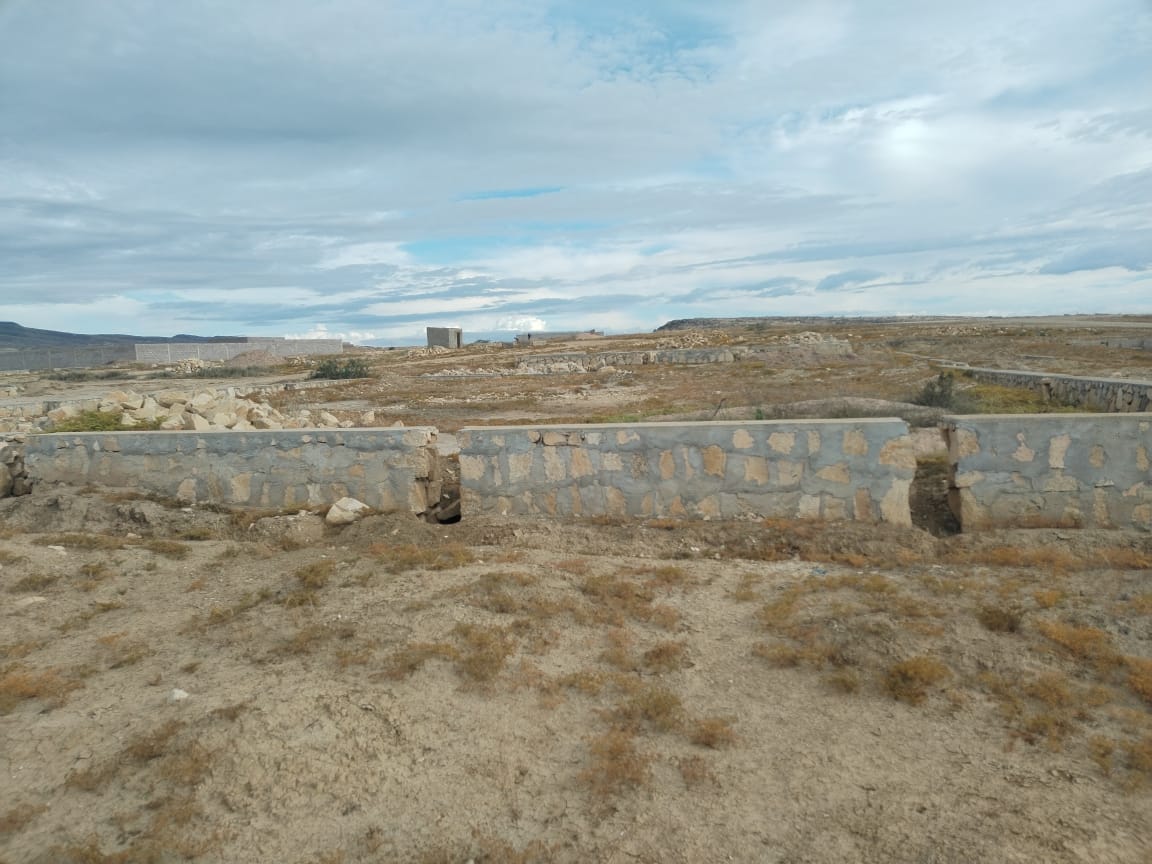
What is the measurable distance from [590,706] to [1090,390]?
37.3 ft

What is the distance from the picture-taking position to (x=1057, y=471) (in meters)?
6.03

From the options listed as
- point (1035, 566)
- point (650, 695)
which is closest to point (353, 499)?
point (650, 695)

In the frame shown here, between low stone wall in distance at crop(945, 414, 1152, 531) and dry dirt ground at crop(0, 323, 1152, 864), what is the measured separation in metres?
0.38

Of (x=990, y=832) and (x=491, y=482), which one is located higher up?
(x=491, y=482)

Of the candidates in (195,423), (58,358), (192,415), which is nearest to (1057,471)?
(195,423)

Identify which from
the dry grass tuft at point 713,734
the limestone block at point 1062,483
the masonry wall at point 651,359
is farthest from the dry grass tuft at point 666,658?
the masonry wall at point 651,359

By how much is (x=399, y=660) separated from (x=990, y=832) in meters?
2.79

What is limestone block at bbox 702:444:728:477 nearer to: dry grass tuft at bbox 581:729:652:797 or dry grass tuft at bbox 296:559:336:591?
dry grass tuft at bbox 296:559:336:591

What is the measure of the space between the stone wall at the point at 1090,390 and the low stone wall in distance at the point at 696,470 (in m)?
5.09

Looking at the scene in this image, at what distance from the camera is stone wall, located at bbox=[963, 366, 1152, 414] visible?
10.1 metres

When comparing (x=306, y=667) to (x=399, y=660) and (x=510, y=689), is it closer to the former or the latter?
(x=399, y=660)

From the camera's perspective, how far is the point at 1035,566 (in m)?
5.21

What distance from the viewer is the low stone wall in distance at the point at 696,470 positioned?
6.11m

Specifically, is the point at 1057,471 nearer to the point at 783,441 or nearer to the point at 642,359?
the point at 783,441
